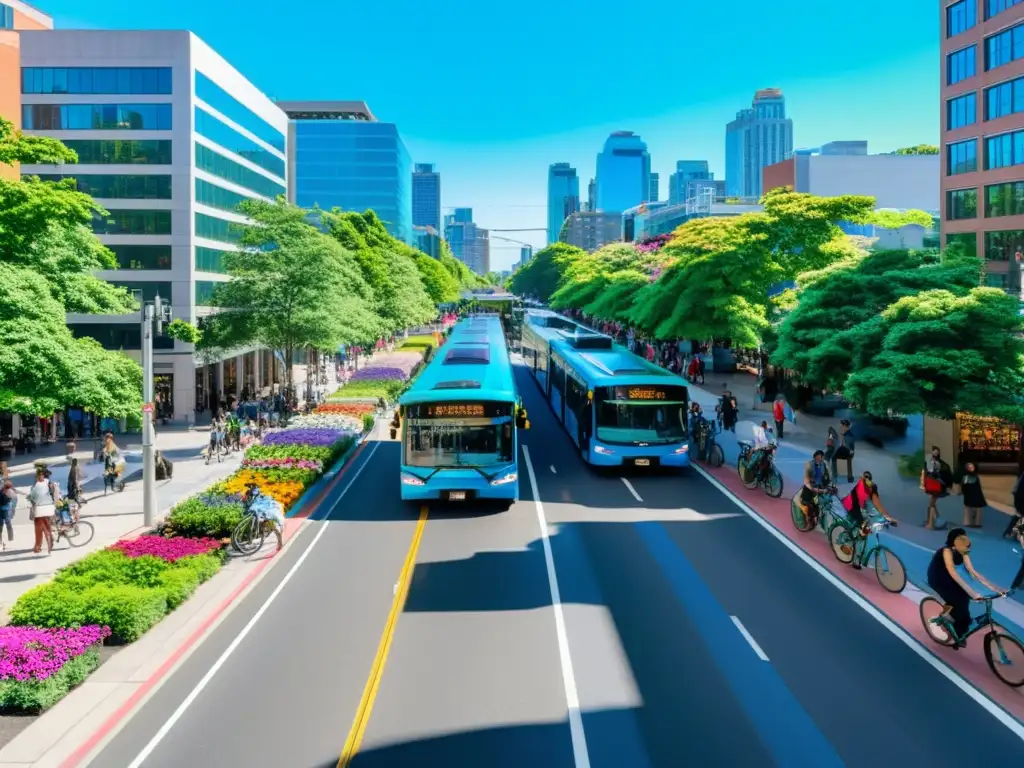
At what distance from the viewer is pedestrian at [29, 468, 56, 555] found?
62.3ft

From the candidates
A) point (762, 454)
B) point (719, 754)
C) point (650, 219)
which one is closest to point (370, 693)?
point (719, 754)

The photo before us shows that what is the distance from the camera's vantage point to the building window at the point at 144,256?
149ft

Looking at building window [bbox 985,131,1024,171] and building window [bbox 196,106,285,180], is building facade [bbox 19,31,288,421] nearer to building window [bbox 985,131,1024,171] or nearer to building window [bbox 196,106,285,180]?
building window [bbox 196,106,285,180]

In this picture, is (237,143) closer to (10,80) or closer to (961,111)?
(10,80)

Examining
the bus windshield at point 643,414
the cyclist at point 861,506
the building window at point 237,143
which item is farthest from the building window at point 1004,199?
the building window at point 237,143

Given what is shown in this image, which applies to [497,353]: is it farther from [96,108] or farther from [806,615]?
[96,108]

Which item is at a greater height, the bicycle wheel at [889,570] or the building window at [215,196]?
the building window at [215,196]

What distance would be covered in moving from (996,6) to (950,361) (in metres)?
39.0

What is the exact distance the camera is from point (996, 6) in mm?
49875

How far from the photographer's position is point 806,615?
574 inches

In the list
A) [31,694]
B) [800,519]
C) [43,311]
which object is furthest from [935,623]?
[43,311]

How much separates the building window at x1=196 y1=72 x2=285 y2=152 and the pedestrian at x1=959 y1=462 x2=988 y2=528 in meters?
40.6

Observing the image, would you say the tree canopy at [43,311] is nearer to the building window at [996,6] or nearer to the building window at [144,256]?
the building window at [144,256]

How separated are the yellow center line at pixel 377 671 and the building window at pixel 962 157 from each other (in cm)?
4806
